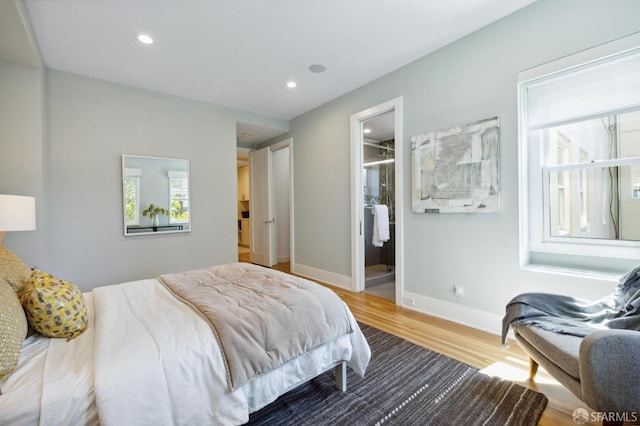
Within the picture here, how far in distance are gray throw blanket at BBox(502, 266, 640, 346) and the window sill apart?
19 centimetres

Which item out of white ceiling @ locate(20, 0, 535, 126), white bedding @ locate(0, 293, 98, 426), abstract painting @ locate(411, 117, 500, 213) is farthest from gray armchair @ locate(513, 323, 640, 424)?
white ceiling @ locate(20, 0, 535, 126)

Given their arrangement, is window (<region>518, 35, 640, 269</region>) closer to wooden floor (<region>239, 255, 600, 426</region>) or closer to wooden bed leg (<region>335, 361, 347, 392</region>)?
wooden floor (<region>239, 255, 600, 426</region>)

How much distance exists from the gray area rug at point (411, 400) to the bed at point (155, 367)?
20 centimetres

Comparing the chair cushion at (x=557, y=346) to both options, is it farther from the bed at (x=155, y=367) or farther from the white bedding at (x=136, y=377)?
the white bedding at (x=136, y=377)

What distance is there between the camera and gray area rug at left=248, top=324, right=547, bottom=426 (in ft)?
4.99

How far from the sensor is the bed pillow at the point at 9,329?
966 mm

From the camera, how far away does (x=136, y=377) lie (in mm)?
1049

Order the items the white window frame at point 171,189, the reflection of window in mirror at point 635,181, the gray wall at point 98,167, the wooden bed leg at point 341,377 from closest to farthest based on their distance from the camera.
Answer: the wooden bed leg at point 341,377 < the reflection of window in mirror at point 635,181 < the gray wall at point 98,167 < the white window frame at point 171,189

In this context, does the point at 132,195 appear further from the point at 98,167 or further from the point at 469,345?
the point at 469,345

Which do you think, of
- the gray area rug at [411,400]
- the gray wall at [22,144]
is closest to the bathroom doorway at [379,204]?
the gray area rug at [411,400]

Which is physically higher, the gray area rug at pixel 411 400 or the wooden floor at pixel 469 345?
the wooden floor at pixel 469 345

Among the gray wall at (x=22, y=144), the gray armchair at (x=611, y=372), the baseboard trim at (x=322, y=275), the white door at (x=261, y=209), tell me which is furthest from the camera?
the white door at (x=261, y=209)

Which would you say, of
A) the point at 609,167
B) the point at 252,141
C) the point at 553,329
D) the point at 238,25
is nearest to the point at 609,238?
the point at 609,167

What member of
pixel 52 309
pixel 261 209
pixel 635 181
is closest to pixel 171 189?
pixel 261 209
